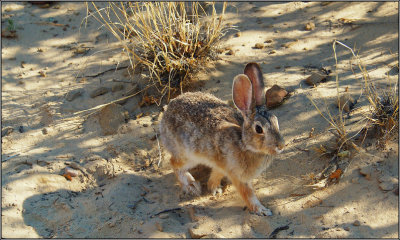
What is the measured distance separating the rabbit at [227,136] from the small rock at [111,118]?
1.04 metres

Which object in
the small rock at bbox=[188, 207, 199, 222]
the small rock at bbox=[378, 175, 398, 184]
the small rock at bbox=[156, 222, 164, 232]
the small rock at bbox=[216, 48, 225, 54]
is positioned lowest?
the small rock at bbox=[188, 207, 199, 222]

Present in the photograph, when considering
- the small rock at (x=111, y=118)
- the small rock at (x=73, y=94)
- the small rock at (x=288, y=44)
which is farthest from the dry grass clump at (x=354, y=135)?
the small rock at (x=73, y=94)

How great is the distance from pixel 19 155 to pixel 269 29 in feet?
13.3

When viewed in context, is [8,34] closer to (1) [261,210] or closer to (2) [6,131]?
(2) [6,131]

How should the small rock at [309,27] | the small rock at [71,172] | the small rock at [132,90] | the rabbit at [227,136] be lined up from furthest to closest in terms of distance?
the small rock at [309,27] < the small rock at [132,90] < the small rock at [71,172] < the rabbit at [227,136]

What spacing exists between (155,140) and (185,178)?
2.81 ft

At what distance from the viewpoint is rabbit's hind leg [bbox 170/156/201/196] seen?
4.84m

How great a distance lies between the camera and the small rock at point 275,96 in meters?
5.42

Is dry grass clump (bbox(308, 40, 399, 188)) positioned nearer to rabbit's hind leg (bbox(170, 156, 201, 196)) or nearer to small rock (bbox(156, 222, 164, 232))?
rabbit's hind leg (bbox(170, 156, 201, 196))

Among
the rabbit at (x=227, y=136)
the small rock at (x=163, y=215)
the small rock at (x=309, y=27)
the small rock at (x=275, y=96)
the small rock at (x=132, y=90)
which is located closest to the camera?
the rabbit at (x=227, y=136)

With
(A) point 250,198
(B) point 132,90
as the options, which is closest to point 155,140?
(B) point 132,90

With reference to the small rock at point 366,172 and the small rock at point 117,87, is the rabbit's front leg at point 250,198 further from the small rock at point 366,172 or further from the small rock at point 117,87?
the small rock at point 117,87

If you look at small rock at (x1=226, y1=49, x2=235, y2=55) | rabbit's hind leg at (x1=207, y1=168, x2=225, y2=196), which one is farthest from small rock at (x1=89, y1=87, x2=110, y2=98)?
rabbit's hind leg at (x1=207, y1=168, x2=225, y2=196)

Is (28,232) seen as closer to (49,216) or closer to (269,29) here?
(49,216)
